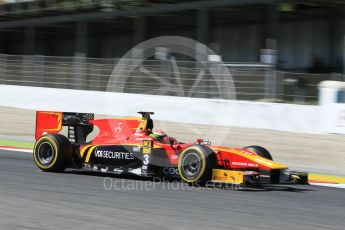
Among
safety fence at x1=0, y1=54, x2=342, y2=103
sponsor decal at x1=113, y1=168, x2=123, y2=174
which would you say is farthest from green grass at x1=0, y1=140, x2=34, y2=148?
sponsor decal at x1=113, y1=168, x2=123, y2=174

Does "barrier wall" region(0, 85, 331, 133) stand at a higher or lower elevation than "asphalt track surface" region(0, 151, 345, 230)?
higher

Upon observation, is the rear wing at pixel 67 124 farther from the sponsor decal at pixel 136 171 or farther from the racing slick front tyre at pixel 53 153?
the sponsor decal at pixel 136 171

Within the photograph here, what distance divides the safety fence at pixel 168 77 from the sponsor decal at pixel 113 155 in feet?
24.9

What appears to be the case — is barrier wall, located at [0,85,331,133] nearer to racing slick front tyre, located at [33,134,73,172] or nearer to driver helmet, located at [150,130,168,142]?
driver helmet, located at [150,130,168,142]

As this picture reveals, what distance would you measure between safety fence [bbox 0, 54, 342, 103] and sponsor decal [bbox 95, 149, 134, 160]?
7.58 m

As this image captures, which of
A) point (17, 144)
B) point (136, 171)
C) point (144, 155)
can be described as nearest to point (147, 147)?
point (144, 155)

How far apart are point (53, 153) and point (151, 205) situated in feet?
9.33

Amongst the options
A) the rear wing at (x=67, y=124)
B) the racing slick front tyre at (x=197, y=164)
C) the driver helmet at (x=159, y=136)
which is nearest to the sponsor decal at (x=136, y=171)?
the driver helmet at (x=159, y=136)

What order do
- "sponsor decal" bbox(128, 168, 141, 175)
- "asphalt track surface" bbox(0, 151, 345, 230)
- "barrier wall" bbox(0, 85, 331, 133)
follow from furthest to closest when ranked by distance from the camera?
"barrier wall" bbox(0, 85, 331, 133), "sponsor decal" bbox(128, 168, 141, 175), "asphalt track surface" bbox(0, 151, 345, 230)

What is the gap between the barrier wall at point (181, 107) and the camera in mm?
14825

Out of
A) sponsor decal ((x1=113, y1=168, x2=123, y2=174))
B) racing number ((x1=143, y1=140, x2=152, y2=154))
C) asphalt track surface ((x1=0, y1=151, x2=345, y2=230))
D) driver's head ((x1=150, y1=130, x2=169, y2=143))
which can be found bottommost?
asphalt track surface ((x1=0, y1=151, x2=345, y2=230))

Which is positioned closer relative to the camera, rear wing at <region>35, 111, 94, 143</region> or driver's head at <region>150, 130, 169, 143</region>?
driver's head at <region>150, 130, 169, 143</region>

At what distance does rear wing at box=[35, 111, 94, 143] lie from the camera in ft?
32.6

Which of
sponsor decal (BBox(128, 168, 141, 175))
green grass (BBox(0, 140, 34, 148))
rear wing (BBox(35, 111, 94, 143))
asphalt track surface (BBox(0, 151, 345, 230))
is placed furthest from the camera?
green grass (BBox(0, 140, 34, 148))
